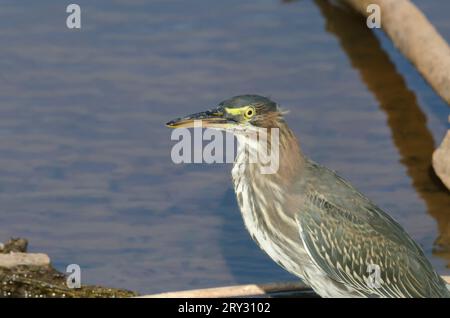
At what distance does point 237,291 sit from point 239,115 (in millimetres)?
1138

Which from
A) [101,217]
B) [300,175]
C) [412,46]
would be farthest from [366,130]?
[300,175]

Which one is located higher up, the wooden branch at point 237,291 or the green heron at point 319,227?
the green heron at point 319,227

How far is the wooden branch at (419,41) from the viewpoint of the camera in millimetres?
11695

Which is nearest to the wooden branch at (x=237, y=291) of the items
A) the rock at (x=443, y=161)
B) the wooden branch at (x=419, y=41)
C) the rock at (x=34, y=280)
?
the rock at (x=34, y=280)

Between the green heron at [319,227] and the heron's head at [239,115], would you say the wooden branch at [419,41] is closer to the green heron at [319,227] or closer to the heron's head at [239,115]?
the green heron at [319,227]

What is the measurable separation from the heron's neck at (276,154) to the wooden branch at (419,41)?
310 centimetres

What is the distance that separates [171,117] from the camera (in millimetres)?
12281

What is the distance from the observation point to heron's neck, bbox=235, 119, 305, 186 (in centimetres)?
873

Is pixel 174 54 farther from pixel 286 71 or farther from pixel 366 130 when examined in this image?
pixel 366 130

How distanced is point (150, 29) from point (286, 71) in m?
1.50

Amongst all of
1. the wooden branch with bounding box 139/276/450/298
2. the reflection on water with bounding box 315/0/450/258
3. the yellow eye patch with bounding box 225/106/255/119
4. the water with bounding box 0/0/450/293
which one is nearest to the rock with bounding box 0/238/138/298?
the wooden branch with bounding box 139/276/450/298

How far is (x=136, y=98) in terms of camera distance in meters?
12.7

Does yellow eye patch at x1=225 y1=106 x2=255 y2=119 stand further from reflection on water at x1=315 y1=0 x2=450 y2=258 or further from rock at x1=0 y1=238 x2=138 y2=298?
reflection on water at x1=315 y1=0 x2=450 y2=258

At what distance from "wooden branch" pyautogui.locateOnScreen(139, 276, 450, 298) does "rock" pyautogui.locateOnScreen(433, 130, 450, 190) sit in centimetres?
240
